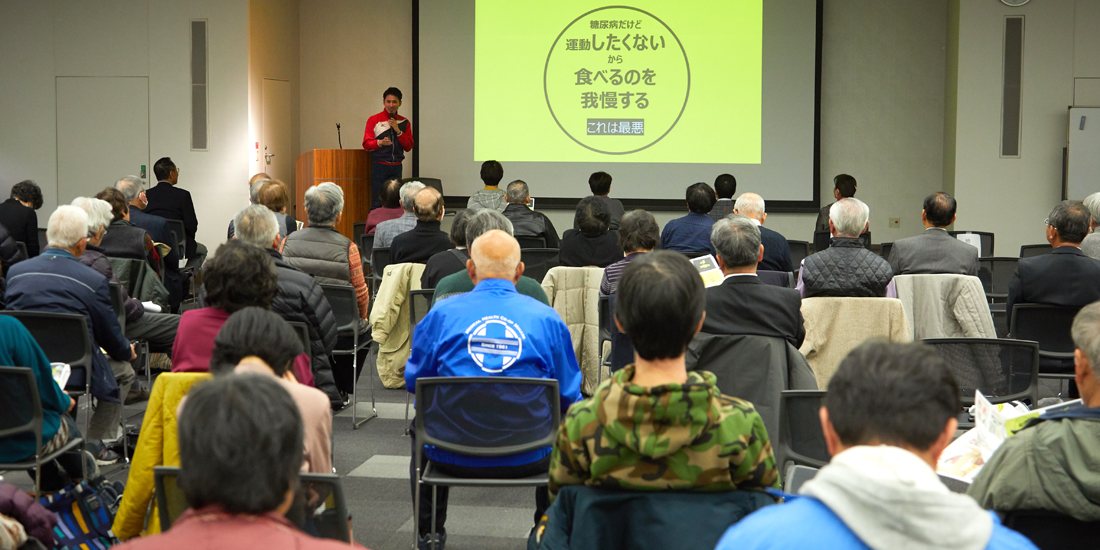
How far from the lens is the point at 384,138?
1023 centimetres

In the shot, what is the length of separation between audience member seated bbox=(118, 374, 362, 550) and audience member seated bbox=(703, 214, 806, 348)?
220 cm

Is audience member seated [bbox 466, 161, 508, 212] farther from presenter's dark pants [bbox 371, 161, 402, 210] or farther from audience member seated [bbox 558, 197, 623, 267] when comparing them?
audience member seated [bbox 558, 197, 623, 267]

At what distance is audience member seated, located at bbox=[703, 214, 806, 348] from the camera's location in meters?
3.26

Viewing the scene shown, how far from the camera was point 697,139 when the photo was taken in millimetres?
10234

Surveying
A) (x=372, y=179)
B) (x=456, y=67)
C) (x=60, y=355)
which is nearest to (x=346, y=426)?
(x=60, y=355)

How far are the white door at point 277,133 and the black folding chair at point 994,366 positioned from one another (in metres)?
8.74

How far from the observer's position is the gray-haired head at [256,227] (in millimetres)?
4086

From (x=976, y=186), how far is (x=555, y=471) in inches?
358

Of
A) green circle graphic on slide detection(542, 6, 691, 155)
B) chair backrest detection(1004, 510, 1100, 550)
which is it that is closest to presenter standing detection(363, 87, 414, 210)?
green circle graphic on slide detection(542, 6, 691, 155)

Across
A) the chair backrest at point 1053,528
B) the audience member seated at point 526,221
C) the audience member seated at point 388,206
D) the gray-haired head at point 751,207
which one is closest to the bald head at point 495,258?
the chair backrest at point 1053,528

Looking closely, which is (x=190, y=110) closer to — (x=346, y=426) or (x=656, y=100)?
(x=656, y=100)

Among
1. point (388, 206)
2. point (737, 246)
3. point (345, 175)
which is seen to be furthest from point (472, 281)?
point (345, 175)

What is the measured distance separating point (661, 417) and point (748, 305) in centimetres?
163

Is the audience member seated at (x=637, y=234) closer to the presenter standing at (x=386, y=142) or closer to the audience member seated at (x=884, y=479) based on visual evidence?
the audience member seated at (x=884, y=479)
